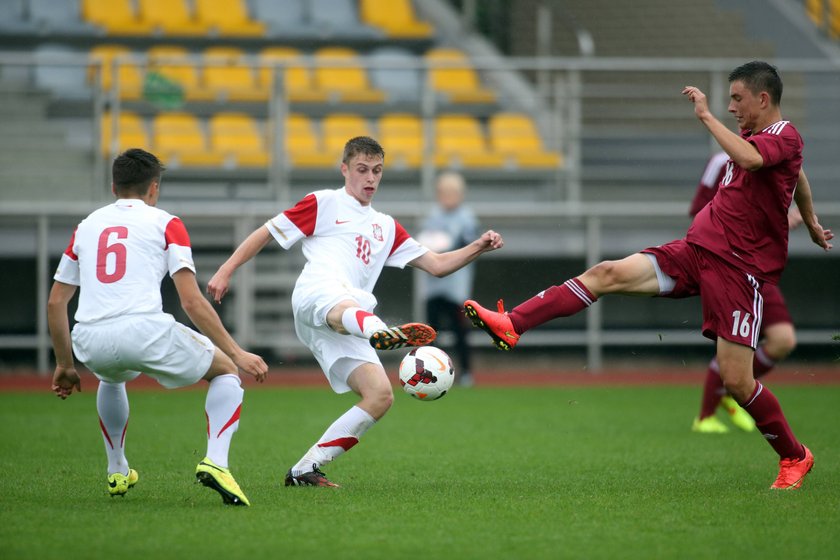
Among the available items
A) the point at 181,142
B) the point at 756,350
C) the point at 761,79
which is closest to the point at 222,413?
the point at 761,79

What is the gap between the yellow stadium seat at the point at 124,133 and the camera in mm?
14500

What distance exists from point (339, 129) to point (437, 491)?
10393 millimetres

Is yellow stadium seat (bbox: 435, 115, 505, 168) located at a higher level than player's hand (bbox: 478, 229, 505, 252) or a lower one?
higher

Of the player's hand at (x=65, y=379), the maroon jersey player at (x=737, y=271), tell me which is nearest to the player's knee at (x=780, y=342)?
the maroon jersey player at (x=737, y=271)

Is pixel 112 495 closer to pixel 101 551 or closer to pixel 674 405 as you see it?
pixel 101 551

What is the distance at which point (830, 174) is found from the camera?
15555 mm

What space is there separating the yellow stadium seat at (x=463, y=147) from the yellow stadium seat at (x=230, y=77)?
97.6 inches

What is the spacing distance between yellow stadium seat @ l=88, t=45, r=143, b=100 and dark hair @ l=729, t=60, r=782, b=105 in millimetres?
9738

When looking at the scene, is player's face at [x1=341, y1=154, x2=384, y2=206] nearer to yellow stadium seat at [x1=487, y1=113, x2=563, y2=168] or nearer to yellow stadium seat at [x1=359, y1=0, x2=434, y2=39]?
yellow stadium seat at [x1=487, y1=113, x2=563, y2=168]

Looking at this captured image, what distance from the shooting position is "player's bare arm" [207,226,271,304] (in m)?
5.91

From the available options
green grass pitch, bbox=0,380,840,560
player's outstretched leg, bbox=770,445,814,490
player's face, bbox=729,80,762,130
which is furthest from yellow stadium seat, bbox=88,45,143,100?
player's outstretched leg, bbox=770,445,814,490

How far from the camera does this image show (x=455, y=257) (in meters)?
6.61

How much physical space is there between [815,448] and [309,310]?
12.9 feet

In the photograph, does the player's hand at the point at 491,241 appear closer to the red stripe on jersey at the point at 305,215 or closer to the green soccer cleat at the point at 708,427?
the red stripe on jersey at the point at 305,215
